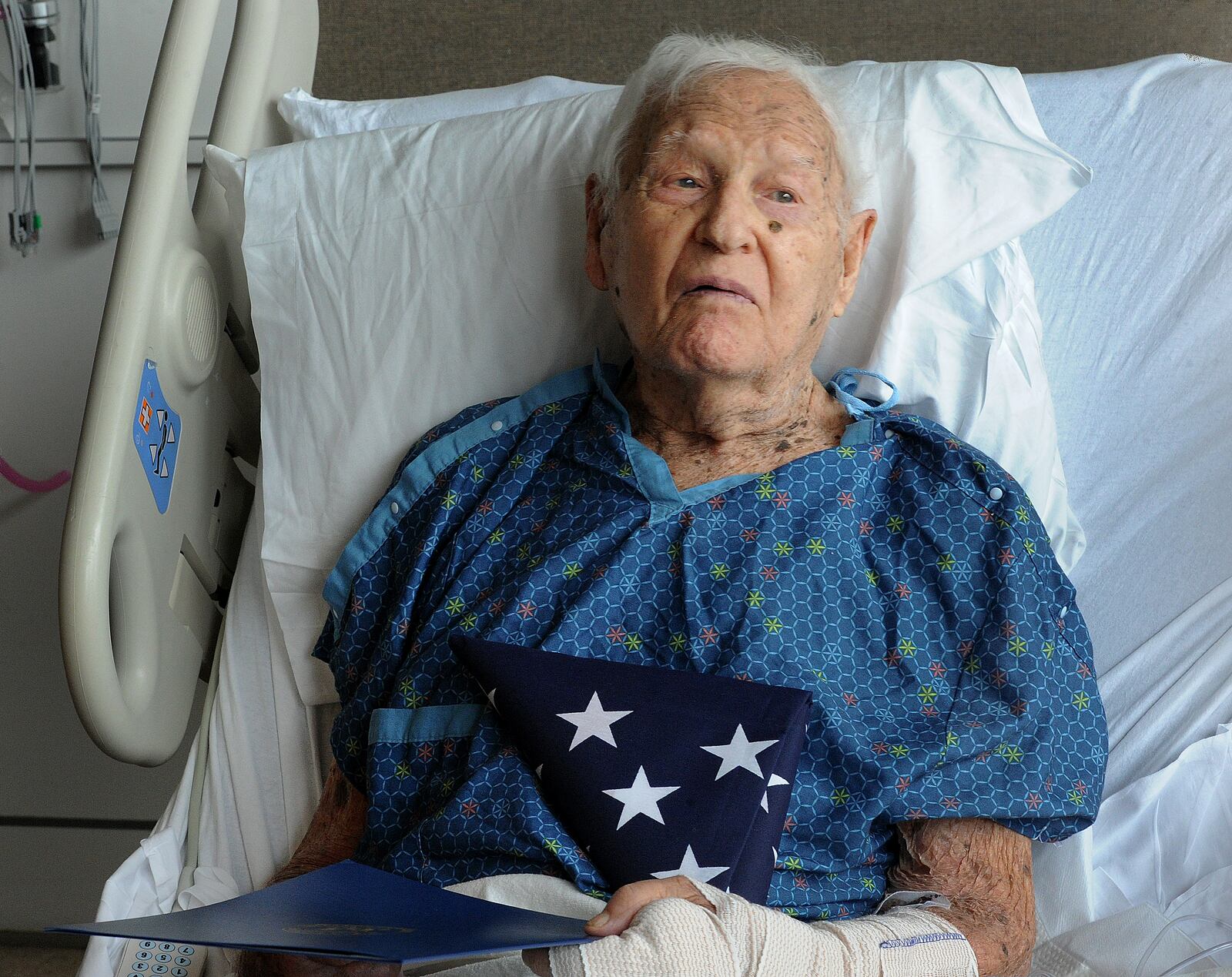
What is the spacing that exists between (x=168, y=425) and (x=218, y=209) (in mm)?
352

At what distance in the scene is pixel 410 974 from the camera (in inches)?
42.9

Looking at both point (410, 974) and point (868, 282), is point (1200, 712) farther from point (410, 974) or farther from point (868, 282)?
point (410, 974)

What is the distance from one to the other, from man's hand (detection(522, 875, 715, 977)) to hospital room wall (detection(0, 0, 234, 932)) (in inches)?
60.3

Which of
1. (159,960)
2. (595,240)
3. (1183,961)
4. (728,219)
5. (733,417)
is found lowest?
(159,960)

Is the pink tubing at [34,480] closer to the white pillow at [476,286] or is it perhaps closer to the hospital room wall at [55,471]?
the hospital room wall at [55,471]

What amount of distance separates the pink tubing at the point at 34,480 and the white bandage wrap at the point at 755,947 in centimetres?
161

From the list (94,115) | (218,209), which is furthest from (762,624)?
(94,115)

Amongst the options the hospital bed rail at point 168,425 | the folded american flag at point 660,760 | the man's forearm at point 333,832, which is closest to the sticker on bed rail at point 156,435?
the hospital bed rail at point 168,425

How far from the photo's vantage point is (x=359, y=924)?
0.85 m

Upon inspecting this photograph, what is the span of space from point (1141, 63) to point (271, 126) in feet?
3.88

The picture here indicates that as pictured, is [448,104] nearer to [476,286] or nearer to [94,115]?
[476,286]

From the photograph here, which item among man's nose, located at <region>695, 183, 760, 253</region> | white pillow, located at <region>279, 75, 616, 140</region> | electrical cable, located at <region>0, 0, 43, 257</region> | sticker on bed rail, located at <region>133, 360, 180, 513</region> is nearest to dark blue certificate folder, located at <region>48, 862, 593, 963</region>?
sticker on bed rail, located at <region>133, 360, 180, 513</region>

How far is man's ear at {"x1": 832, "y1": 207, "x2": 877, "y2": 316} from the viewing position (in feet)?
4.55

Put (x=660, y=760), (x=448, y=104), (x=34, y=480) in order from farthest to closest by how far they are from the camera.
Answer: (x=34, y=480)
(x=448, y=104)
(x=660, y=760)
